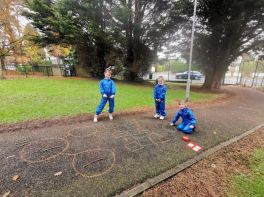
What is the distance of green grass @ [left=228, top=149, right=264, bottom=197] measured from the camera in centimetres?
202

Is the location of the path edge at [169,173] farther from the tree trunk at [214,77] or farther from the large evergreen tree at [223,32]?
the tree trunk at [214,77]

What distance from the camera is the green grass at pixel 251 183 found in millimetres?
2016

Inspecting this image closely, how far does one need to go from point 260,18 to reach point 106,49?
11950 mm

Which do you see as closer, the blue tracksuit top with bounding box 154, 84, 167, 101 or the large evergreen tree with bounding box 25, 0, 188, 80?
the blue tracksuit top with bounding box 154, 84, 167, 101

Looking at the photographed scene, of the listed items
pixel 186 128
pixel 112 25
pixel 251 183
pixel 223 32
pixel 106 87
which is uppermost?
pixel 112 25

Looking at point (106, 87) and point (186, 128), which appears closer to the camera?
point (186, 128)

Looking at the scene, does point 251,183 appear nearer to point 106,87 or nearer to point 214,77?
point 106,87

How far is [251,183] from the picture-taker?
2.20 m

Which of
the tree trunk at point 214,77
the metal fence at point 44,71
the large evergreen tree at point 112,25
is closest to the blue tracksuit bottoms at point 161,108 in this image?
the large evergreen tree at point 112,25

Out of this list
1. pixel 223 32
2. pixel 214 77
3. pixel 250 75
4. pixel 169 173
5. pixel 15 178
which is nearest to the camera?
pixel 15 178

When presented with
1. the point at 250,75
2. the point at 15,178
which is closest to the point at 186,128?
the point at 15,178

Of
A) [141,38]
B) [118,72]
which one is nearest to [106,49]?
[118,72]

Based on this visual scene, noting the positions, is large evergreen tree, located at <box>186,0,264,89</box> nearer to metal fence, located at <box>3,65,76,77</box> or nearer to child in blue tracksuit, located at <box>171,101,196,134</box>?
child in blue tracksuit, located at <box>171,101,196,134</box>

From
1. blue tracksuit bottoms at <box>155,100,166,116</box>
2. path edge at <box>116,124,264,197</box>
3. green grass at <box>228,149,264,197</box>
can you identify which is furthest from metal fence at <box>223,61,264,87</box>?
green grass at <box>228,149,264,197</box>
